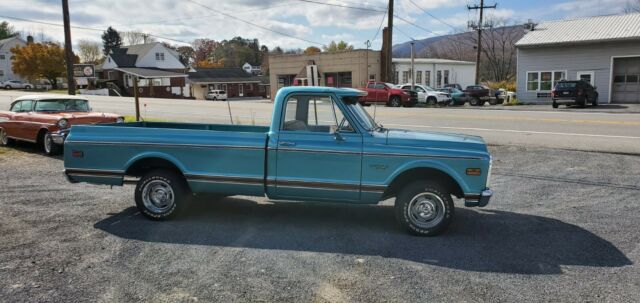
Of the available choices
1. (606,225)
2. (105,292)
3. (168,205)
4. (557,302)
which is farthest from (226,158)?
(606,225)

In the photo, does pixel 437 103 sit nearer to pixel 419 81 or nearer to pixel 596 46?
pixel 596 46

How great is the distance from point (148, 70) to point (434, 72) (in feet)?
131

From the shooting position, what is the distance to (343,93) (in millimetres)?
6172

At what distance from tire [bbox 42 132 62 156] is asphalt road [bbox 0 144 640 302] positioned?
418 centimetres

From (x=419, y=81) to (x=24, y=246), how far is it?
179 ft

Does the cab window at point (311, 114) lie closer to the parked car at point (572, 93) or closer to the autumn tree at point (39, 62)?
the parked car at point (572, 93)

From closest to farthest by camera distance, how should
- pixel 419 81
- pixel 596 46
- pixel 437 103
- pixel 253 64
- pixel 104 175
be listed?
pixel 104 175
pixel 596 46
pixel 437 103
pixel 419 81
pixel 253 64

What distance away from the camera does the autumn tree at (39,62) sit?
6706 cm

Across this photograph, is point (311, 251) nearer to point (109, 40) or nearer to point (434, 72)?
point (434, 72)

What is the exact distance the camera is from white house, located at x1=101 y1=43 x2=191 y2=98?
6788 centimetres

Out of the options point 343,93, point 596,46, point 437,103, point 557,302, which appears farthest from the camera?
point 437,103

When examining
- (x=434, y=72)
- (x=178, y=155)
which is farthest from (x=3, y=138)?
(x=434, y=72)

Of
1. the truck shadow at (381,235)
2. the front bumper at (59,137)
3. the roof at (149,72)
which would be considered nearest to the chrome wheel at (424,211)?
the truck shadow at (381,235)

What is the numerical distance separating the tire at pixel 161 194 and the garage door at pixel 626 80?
34108 mm
